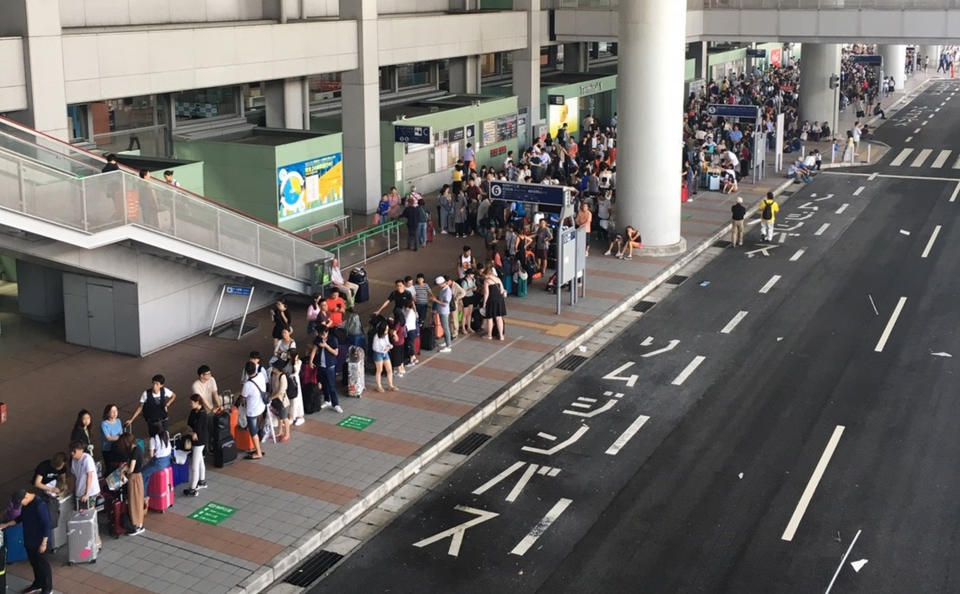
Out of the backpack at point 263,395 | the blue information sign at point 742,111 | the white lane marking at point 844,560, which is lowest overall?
the white lane marking at point 844,560

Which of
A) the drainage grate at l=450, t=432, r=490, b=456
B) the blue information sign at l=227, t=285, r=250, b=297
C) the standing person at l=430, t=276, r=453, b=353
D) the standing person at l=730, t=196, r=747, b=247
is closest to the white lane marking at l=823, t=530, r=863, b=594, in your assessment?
the drainage grate at l=450, t=432, r=490, b=456

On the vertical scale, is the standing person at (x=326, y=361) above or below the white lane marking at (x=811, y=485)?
above

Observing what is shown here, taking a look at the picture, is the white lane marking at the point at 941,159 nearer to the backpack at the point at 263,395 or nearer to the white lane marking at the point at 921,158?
the white lane marking at the point at 921,158

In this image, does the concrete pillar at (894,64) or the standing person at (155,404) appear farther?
the concrete pillar at (894,64)

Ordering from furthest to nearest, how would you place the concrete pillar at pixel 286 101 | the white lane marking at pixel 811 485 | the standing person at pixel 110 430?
the concrete pillar at pixel 286 101 < the standing person at pixel 110 430 < the white lane marking at pixel 811 485

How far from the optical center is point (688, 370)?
2127 cm

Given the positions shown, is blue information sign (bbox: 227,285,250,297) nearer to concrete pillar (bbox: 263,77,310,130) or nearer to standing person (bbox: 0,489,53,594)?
standing person (bbox: 0,489,53,594)

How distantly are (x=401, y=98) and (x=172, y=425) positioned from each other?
2418 cm

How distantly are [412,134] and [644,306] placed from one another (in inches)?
437

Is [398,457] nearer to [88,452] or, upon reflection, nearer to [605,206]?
[88,452]

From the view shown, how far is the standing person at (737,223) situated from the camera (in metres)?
31.0

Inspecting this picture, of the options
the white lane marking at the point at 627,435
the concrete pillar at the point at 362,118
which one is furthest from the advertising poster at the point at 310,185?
the white lane marking at the point at 627,435

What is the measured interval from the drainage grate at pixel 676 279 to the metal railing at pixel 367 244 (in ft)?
23.1

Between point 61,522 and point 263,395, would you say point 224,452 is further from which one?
point 61,522
